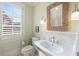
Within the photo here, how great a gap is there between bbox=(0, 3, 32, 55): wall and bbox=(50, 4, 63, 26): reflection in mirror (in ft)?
Result: 0.91

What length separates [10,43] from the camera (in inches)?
53.4

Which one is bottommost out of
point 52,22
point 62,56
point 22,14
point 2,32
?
point 62,56

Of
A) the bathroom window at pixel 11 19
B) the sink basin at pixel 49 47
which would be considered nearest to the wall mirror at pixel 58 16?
the sink basin at pixel 49 47

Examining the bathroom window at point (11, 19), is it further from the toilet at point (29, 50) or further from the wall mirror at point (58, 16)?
the wall mirror at point (58, 16)

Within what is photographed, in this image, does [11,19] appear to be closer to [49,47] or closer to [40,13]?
[40,13]

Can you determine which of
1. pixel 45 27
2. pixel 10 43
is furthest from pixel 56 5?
pixel 10 43

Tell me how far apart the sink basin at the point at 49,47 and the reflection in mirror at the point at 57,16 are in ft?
0.82

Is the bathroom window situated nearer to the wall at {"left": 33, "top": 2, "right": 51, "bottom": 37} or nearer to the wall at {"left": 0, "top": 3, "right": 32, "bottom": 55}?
the wall at {"left": 0, "top": 3, "right": 32, "bottom": 55}

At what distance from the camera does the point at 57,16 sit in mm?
1391

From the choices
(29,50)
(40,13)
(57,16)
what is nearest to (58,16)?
(57,16)

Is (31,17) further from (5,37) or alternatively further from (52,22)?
(5,37)

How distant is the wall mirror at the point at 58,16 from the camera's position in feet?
4.45

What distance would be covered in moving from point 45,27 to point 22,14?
0.32m

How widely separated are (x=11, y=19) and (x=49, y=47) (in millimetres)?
555
